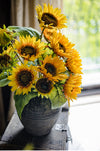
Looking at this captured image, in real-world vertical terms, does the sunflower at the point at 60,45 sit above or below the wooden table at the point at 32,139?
above

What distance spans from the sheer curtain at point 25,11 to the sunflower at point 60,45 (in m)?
0.50

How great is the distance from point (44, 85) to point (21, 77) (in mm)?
82

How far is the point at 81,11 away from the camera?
173 centimetres

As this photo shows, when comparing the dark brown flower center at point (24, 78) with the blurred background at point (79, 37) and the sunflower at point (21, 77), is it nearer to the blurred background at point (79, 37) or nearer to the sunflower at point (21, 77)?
the sunflower at point (21, 77)

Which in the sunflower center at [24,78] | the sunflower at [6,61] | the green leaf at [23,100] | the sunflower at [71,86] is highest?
the sunflower at [6,61]

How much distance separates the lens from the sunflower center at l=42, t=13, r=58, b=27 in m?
0.64

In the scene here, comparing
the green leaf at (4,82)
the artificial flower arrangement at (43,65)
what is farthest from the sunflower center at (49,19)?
the green leaf at (4,82)

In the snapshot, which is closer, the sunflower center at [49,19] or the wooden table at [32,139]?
the sunflower center at [49,19]

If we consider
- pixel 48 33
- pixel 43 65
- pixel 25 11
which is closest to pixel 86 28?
pixel 25 11

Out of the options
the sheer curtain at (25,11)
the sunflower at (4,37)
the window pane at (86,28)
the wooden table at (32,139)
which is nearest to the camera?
the sunflower at (4,37)

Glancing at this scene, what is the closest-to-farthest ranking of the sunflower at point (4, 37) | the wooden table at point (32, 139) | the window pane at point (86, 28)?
the sunflower at point (4, 37), the wooden table at point (32, 139), the window pane at point (86, 28)

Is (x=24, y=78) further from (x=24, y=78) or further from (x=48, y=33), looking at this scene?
(x=48, y=33)

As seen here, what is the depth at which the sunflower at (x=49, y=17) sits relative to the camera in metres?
0.64

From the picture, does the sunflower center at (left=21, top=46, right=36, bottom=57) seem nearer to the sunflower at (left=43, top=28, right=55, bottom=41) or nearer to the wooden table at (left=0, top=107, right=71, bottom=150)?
the sunflower at (left=43, top=28, right=55, bottom=41)
